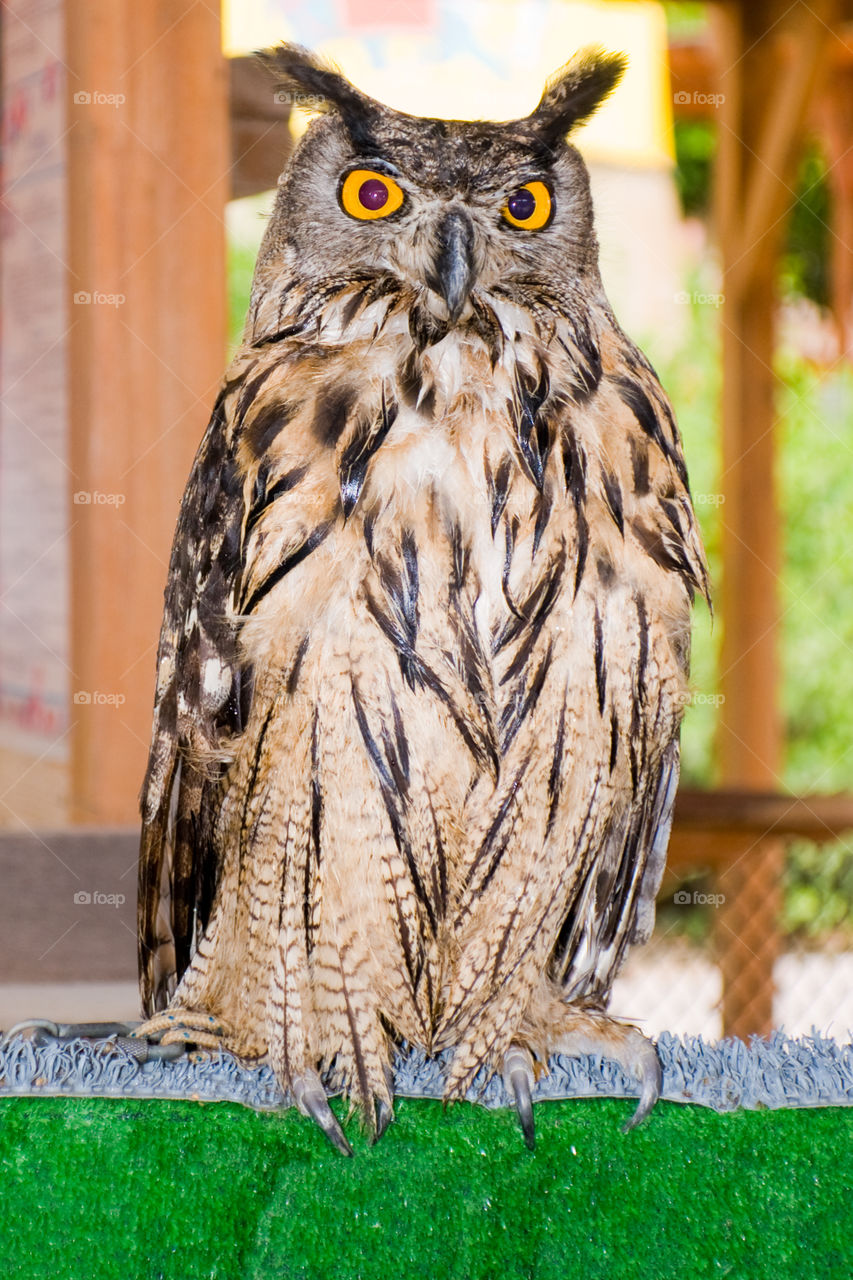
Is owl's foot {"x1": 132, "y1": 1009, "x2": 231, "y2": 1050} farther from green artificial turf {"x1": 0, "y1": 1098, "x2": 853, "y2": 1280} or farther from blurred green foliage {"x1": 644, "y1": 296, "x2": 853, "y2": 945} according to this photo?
blurred green foliage {"x1": 644, "y1": 296, "x2": 853, "y2": 945}

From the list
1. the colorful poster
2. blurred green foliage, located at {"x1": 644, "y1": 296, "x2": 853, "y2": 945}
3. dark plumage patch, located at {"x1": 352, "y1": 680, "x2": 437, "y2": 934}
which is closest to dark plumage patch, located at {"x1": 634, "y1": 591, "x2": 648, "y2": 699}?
dark plumage patch, located at {"x1": 352, "y1": 680, "x2": 437, "y2": 934}

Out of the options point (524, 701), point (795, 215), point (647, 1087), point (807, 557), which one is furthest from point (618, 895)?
point (795, 215)

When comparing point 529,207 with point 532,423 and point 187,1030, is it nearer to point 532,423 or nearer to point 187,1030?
point 532,423

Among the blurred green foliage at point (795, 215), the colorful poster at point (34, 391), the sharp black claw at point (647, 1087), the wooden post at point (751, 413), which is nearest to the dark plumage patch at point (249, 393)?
the sharp black claw at point (647, 1087)

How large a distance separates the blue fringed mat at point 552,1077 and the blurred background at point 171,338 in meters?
0.62

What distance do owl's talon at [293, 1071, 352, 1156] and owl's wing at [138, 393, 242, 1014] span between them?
321 millimetres

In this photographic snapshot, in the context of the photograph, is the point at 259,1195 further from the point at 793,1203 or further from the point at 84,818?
the point at 84,818

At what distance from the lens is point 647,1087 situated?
126cm

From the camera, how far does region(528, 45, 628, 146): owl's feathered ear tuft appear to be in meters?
1.38

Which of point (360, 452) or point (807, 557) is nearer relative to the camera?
point (360, 452)

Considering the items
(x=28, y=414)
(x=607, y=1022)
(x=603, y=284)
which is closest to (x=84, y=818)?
(x=28, y=414)

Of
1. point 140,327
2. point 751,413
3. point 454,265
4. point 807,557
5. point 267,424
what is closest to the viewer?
point 454,265

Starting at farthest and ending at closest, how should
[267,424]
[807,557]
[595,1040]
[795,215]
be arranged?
[807,557], [795,215], [595,1040], [267,424]

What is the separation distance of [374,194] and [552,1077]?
1.11 metres
